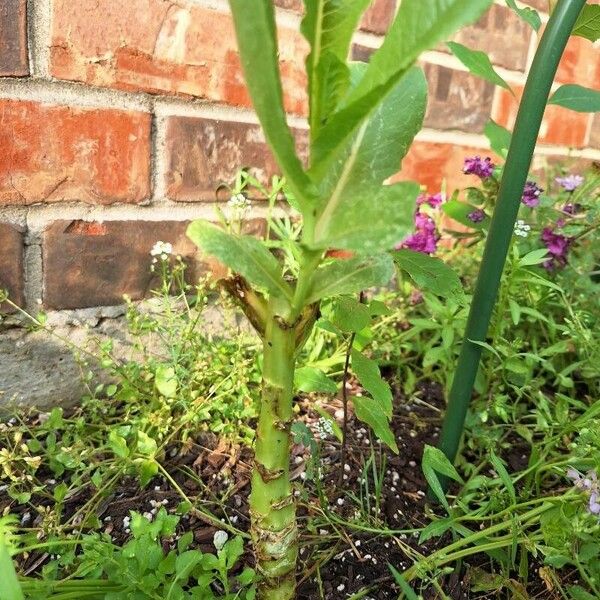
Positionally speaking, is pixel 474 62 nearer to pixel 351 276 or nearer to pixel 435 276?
pixel 435 276

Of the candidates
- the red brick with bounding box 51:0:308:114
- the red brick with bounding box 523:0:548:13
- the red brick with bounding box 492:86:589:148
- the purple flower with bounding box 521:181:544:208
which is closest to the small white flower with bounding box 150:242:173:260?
the red brick with bounding box 51:0:308:114

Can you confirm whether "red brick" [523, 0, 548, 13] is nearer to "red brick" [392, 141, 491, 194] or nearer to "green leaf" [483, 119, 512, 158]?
"red brick" [392, 141, 491, 194]

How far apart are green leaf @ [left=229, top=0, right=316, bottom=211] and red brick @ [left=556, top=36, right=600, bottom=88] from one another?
1301mm

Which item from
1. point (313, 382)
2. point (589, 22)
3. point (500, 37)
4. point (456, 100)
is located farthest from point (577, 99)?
point (500, 37)

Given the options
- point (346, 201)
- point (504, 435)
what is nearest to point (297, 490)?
point (504, 435)

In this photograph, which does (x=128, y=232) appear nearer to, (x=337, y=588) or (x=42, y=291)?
(x=42, y=291)

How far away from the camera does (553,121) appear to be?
1.50 meters

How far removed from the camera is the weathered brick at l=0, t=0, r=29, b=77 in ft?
2.35

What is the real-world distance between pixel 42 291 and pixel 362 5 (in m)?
0.62

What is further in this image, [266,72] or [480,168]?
[480,168]

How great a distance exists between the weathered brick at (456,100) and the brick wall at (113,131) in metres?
0.21

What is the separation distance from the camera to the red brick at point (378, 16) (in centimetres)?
104

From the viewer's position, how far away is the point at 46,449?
769mm

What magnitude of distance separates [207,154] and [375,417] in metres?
0.49
